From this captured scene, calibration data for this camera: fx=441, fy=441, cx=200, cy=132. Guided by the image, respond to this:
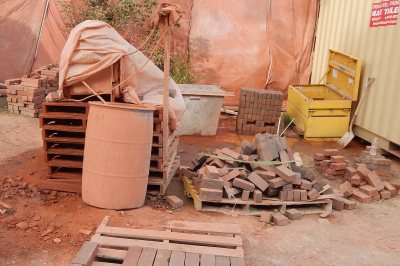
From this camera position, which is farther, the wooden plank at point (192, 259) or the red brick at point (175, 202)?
the red brick at point (175, 202)

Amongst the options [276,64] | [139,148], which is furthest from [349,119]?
[139,148]

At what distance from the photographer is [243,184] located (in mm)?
5250

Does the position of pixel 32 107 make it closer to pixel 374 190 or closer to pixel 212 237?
pixel 212 237

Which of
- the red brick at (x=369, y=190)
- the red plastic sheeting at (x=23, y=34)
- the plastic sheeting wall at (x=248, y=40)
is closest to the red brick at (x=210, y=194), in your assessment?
the red brick at (x=369, y=190)

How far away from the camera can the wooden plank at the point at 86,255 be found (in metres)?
3.55

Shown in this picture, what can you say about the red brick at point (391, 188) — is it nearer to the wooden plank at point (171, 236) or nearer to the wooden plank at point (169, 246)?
the wooden plank at point (171, 236)

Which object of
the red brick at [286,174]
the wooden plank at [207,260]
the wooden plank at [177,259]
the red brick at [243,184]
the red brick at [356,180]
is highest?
the red brick at [286,174]

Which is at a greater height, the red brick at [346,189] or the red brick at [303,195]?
the red brick at [303,195]

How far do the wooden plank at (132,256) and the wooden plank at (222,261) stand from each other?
0.67 meters

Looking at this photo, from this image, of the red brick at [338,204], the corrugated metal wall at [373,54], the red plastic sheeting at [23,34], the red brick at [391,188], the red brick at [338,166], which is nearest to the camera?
the red brick at [338,204]

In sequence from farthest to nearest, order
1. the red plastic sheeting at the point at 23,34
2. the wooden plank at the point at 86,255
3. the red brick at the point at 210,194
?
the red plastic sheeting at the point at 23,34, the red brick at the point at 210,194, the wooden plank at the point at 86,255

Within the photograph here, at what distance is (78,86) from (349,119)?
18.5ft

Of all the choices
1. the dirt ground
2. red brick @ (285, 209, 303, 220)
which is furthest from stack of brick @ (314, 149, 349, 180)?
red brick @ (285, 209, 303, 220)

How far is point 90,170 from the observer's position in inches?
189
